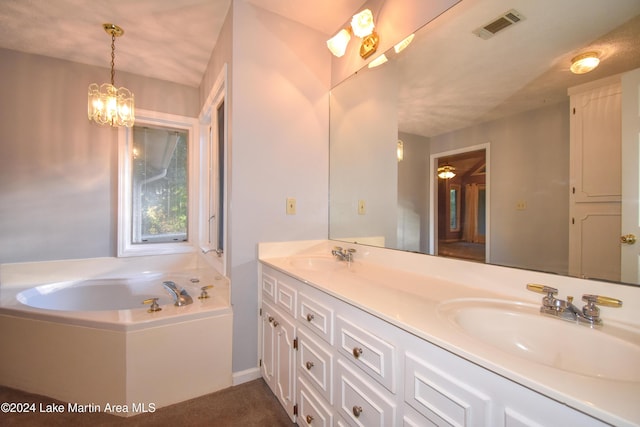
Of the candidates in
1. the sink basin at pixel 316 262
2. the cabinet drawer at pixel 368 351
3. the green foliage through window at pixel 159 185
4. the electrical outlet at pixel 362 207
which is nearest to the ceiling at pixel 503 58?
the electrical outlet at pixel 362 207

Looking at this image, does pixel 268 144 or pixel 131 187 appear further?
pixel 131 187

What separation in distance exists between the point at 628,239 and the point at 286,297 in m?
1.32

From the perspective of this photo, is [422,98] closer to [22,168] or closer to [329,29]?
[329,29]

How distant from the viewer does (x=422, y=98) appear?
1.42m

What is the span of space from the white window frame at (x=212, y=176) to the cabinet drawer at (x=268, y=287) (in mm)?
331

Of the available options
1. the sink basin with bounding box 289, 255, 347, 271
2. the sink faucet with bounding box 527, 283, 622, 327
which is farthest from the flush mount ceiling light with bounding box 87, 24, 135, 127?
the sink faucet with bounding box 527, 283, 622, 327

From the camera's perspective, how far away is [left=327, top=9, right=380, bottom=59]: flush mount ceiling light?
1570 millimetres

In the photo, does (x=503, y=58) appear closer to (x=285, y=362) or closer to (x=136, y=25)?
(x=285, y=362)

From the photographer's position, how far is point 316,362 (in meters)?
1.17

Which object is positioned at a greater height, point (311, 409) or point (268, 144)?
point (268, 144)

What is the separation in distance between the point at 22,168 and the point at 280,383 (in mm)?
2726

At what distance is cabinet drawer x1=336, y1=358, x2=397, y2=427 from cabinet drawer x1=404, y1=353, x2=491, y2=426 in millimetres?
106

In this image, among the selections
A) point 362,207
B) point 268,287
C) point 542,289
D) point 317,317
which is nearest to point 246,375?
point 268,287

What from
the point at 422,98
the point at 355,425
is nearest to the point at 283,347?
the point at 355,425
